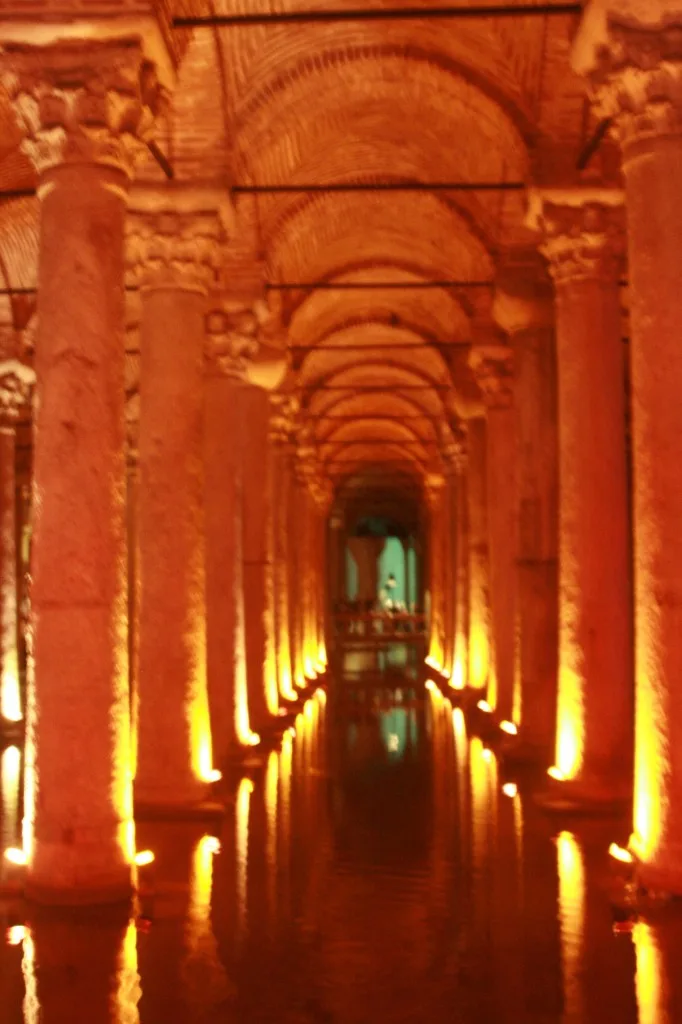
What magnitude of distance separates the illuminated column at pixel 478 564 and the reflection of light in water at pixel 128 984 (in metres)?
12.9

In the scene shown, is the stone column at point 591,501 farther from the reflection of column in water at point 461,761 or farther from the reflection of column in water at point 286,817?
the reflection of column in water at point 286,817

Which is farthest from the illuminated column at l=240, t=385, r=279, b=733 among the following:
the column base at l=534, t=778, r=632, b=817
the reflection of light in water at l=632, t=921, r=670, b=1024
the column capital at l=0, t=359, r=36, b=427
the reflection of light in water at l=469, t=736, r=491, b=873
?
the reflection of light in water at l=632, t=921, r=670, b=1024

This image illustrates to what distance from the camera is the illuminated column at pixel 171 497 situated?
9391mm

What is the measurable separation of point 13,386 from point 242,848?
952cm

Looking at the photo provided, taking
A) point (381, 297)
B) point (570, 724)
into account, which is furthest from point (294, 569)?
point (570, 724)

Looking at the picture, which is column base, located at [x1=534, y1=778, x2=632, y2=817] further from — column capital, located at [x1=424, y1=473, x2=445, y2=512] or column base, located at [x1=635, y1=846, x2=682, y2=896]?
column capital, located at [x1=424, y1=473, x2=445, y2=512]

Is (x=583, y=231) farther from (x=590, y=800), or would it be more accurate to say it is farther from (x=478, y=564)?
(x=478, y=564)

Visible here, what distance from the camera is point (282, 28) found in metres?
10.5

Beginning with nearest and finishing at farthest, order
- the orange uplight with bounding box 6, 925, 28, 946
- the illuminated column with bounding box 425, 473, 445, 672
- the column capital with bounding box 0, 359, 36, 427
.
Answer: the orange uplight with bounding box 6, 925, 28, 946
the column capital with bounding box 0, 359, 36, 427
the illuminated column with bounding box 425, 473, 445, 672

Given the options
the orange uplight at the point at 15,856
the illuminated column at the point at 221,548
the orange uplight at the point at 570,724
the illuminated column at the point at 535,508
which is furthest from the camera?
the illuminated column at the point at 535,508

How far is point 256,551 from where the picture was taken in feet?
48.6

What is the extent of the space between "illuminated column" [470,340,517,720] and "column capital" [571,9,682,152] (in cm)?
767

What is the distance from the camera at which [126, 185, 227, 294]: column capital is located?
973cm

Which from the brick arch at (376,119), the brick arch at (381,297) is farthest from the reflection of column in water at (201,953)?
the brick arch at (381,297)
